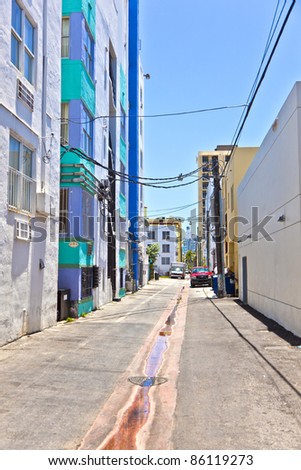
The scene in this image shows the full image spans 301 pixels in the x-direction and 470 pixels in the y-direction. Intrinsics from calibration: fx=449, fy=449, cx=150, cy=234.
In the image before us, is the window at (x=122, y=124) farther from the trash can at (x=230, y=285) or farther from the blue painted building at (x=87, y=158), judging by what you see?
the trash can at (x=230, y=285)

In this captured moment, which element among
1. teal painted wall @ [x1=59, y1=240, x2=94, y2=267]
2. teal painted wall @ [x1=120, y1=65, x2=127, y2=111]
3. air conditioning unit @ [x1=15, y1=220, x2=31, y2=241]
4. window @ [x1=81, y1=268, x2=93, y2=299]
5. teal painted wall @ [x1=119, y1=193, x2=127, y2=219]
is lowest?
window @ [x1=81, y1=268, x2=93, y2=299]

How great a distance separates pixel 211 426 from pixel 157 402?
119cm

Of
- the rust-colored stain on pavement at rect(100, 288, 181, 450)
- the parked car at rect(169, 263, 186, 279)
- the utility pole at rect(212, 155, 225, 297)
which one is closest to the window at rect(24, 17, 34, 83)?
the rust-colored stain on pavement at rect(100, 288, 181, 450)

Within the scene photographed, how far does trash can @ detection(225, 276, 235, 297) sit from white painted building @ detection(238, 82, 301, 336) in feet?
22.7

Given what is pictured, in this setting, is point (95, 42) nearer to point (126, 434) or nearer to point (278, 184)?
point (278, 184)

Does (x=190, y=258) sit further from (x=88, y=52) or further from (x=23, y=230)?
(x=23, y=230)

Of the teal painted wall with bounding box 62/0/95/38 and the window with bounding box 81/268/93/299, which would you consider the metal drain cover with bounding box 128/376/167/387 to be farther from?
the teal painted wall with bounding box 62/0/95/38

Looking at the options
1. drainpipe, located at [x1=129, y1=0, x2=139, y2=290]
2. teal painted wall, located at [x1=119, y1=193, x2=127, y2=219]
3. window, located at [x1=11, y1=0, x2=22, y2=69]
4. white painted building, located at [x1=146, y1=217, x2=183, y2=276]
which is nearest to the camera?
window, located at [x1=11, y1=0, x2=22, y2=69]

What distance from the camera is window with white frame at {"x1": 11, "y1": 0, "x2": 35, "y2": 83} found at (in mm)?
10188

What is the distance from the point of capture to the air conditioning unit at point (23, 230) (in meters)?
9.89

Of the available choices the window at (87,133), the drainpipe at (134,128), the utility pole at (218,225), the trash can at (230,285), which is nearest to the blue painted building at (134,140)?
the drainpipe at (134,128)

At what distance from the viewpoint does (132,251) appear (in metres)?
33.9

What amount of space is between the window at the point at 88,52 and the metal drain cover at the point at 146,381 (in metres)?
12.7

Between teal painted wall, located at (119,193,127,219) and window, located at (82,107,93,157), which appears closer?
window, located at (82,107,93,157)
